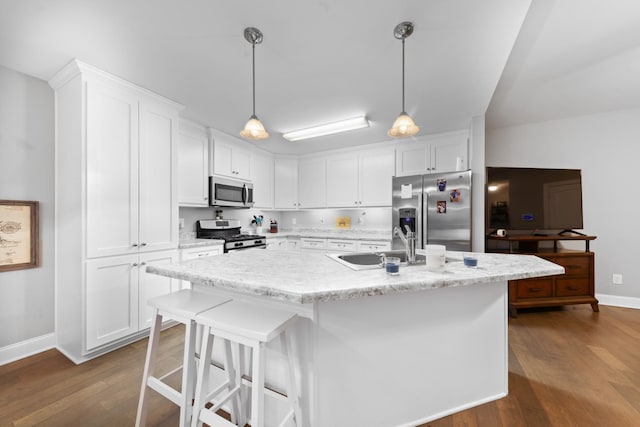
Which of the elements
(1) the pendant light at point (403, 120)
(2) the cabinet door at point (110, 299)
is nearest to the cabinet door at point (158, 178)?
(2) the cabinet door at point (110, 299)

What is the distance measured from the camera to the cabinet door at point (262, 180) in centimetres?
426

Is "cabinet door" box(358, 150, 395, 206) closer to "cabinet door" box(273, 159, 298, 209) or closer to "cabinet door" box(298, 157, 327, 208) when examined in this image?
"cabinet door" box(298, 157, 327, 208)

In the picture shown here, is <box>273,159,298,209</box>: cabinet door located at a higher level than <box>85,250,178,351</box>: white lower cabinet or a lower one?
higher

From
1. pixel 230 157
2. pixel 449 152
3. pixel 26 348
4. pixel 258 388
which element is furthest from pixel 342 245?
pixel 26 348

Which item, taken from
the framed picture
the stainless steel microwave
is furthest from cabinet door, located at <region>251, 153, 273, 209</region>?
Result: the framed picture

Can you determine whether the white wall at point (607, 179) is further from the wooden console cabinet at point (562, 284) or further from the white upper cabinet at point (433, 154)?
the white upper cabinet at point (433, 154)

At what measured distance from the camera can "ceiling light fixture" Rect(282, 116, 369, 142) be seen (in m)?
3.03

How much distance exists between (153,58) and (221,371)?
2.32 m

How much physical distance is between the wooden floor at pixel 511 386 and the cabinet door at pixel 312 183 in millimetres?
2867

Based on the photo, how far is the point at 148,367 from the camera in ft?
4.45

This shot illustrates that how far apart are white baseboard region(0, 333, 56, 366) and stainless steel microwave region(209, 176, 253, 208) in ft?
6.47

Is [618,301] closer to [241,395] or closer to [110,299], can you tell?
[241,395]

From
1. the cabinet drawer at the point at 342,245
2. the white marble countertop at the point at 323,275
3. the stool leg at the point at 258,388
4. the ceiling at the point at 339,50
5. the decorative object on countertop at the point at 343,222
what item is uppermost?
the ceiling at the point at 339,50

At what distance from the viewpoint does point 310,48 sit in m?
1.82
